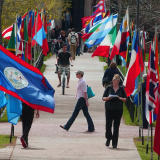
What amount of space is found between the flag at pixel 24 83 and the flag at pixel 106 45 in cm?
736

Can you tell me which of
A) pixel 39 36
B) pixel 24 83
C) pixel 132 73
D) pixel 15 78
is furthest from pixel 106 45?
pixel 15 78

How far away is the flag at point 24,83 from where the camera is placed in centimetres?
1007

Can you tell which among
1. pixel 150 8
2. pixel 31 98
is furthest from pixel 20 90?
pixel 150 8

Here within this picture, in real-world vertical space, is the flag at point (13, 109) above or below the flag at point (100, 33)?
below

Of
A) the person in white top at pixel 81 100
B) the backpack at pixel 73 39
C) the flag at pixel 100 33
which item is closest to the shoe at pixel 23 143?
the person in white top at pixel 81 100

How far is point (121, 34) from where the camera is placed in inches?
671

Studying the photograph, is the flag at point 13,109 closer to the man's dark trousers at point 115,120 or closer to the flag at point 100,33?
the man's dark trousers at point 115,120

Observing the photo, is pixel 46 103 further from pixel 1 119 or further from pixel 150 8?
pixel 150 8

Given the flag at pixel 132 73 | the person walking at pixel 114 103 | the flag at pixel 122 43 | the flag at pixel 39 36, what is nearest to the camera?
the person walking at pixel 114 103

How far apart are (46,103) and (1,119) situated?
5.10 meters

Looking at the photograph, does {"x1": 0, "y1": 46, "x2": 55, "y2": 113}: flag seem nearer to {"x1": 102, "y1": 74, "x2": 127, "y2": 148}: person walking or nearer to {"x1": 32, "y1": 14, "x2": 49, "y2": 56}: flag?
{"x1": 102, "y1": 74, "x2": 127, "y2": 148}: person walking

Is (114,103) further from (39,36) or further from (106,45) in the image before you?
(39,36)

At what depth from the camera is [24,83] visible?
10.4 m

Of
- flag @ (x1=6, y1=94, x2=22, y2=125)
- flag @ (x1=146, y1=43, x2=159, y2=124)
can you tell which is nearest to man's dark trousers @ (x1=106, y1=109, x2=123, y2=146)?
flag @ (x1=146, y1=43, x2=159, y2=124)
